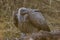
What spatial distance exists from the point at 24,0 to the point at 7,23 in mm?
561


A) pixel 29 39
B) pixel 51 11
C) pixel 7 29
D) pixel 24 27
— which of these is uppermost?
pixel 29 39

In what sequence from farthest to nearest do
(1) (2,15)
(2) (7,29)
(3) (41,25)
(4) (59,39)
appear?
(1) (2,15)
(2) (7,29)
(3) (41,25)
(4) (59,39)

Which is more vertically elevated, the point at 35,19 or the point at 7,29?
the point at 35,19

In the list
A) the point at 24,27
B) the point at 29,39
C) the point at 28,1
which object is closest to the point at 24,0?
the point at 28,1

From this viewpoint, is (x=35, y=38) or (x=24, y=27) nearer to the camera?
(x=35, y=38)

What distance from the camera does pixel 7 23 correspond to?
2.82 metres

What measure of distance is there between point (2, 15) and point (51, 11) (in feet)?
2.83

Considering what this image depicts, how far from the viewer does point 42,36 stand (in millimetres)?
619

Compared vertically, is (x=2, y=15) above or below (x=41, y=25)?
below

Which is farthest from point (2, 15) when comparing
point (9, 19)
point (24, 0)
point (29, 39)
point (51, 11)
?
point (29, 39)

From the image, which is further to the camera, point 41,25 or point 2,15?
point 2,15

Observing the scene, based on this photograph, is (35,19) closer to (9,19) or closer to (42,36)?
(42,36)

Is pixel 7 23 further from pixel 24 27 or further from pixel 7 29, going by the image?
pixel 24 27

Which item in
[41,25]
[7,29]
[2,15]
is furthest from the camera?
[2,15]
